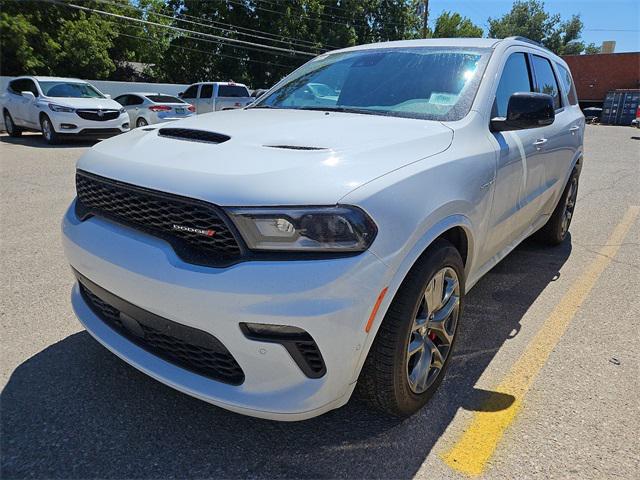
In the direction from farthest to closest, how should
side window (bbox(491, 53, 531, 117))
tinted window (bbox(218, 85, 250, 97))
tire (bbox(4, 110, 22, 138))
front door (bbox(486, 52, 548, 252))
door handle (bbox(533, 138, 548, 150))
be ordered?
tinted window (bbox(218, 85, 250, 97)) → tire (bbox(4, 110, 22, 138)) → door handle (bbox(533, 138, 548, 150)) → side window (bbox(491, 53, 531, 117)) → front door (bbox(486, 52, 548, 252))

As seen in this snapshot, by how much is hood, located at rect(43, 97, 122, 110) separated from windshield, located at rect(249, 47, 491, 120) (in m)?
10.3

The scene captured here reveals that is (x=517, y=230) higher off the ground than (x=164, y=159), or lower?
lower

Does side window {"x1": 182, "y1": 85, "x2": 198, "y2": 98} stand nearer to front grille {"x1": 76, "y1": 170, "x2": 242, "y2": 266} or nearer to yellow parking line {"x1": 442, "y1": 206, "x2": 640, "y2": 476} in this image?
yellow parking line {"x1": 442, "y1": 206, "x2": 640, "y2": 476}

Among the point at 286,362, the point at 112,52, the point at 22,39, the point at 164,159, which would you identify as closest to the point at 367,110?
the point at 164,159

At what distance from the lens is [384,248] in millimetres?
1789

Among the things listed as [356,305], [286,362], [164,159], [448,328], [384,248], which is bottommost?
[448,328]

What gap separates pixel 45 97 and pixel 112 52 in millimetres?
28680

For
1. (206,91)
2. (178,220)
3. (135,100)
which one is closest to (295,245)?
(178,220)

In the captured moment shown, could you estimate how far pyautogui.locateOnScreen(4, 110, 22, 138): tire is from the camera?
13.8m

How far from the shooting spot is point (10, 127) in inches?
550

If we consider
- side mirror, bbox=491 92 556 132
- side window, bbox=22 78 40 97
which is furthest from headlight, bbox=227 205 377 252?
side window, bbox=22 78 40 97

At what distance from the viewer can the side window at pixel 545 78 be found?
153 inches

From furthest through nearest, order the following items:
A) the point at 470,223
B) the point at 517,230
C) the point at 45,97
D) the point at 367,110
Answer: the point at 45,97 < the point at 517,230 < the point at 367,110 < the point at 470,223

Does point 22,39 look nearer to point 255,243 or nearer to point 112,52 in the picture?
point 112,52
